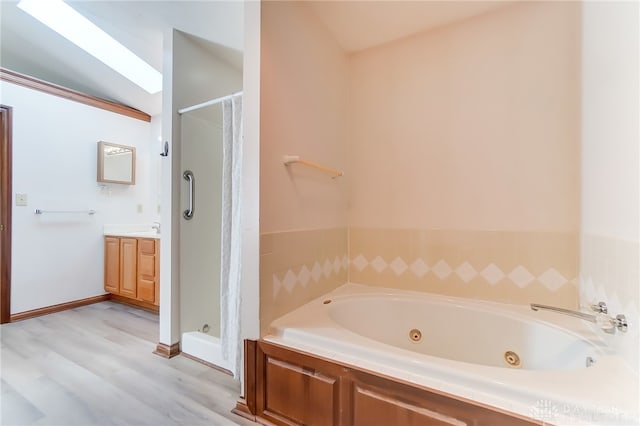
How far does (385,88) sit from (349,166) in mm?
589

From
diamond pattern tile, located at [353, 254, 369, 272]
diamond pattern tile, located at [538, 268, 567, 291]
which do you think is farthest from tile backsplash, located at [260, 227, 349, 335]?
diamond pattern tile, located at [538, 268, 567, 291]

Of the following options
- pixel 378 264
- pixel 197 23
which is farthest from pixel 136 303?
pixel 197 23

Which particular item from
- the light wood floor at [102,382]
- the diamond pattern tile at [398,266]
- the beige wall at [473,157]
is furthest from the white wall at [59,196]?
the diamond pattern tile at [398,266]

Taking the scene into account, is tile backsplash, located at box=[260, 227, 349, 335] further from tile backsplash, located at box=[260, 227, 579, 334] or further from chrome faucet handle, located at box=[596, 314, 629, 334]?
chrome faucet handle, located at box=[596, 314, 629, 334]

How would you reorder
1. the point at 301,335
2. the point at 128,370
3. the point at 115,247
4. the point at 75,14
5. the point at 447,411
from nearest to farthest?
the point at 447,411 < the point at 301,335 < the point at 128,370 < the point at 75,14 < the point at 115,247

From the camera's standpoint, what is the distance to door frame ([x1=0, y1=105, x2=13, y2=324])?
94.7 inches

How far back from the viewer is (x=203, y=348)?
6.05 feet

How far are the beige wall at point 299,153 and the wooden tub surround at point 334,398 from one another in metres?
0.21

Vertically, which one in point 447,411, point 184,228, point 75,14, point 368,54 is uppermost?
point 75,14

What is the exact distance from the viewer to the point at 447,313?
1595 millimetres

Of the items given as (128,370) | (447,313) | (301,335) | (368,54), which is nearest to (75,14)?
(368,54)

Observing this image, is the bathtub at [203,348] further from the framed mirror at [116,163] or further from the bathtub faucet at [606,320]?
the framed mirror at [116,163]

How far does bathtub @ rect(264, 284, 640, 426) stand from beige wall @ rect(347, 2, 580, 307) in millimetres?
187

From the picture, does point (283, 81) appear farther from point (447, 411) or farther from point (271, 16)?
point (447, 411)
